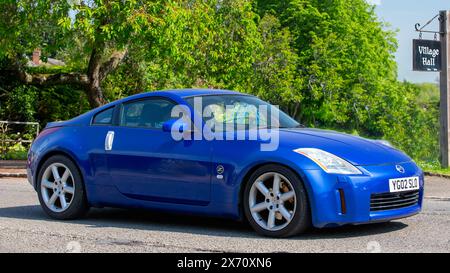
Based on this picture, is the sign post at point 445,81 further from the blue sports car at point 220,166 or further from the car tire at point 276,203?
the car tire at point 276,203

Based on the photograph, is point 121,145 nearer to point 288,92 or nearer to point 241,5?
point 241,5

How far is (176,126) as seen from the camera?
7.75m

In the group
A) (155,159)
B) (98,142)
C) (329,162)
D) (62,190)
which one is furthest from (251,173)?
(62,190)

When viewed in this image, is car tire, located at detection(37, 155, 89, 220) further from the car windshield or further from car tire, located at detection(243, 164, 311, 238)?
car tire, located at detection(243, 164, 311, 238)

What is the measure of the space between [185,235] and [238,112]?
1394 mm

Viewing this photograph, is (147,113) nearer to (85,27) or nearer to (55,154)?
(55,154)

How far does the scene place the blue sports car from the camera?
704 centimetres

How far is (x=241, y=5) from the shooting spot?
107ft

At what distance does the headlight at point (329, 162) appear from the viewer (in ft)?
23.0

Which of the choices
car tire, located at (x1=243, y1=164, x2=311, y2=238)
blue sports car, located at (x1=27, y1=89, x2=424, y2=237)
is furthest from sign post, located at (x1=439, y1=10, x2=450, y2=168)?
car tire, located at (x1=243, y1=164, x2=311, y2=238)

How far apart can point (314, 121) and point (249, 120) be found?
1813 inches

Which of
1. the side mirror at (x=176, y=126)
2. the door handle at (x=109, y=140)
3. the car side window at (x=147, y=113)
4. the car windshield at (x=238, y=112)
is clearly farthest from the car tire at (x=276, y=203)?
the door handle at (x=109, y=140)

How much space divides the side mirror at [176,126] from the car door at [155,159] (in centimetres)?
11
